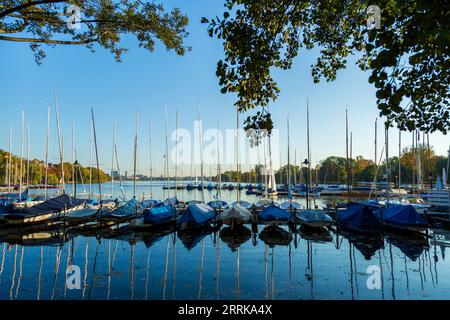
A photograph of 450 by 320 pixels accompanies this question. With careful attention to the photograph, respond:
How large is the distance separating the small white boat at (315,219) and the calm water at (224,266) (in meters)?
1.39

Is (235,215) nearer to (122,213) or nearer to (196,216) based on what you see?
(196,216)

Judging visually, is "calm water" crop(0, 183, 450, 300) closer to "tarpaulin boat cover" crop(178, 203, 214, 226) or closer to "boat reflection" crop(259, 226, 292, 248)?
"boat reflection" crop(259, 226, 292, 248)


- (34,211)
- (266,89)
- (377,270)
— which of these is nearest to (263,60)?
(266,89)

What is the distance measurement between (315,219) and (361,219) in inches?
135

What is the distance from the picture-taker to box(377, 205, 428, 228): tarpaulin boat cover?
18750 mm

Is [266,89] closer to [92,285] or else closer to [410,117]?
[410,117]

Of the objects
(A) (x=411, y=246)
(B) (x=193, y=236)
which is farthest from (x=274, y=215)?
(A) (x=411, y=246)

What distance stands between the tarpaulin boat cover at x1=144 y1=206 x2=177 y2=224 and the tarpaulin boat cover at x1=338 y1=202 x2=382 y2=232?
14.2 meters

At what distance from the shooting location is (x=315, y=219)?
21.1m

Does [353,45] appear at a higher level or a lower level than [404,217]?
higher

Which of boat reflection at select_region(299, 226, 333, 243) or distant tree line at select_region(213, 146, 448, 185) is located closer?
boat reflection at select_region(299, 226, 333, 243)

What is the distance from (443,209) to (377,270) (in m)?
19.3

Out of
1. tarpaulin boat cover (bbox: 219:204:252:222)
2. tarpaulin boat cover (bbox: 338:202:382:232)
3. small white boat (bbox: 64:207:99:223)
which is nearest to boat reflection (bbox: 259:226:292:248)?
tarpaulin boat cover (bbox: 219:204:252:222)
